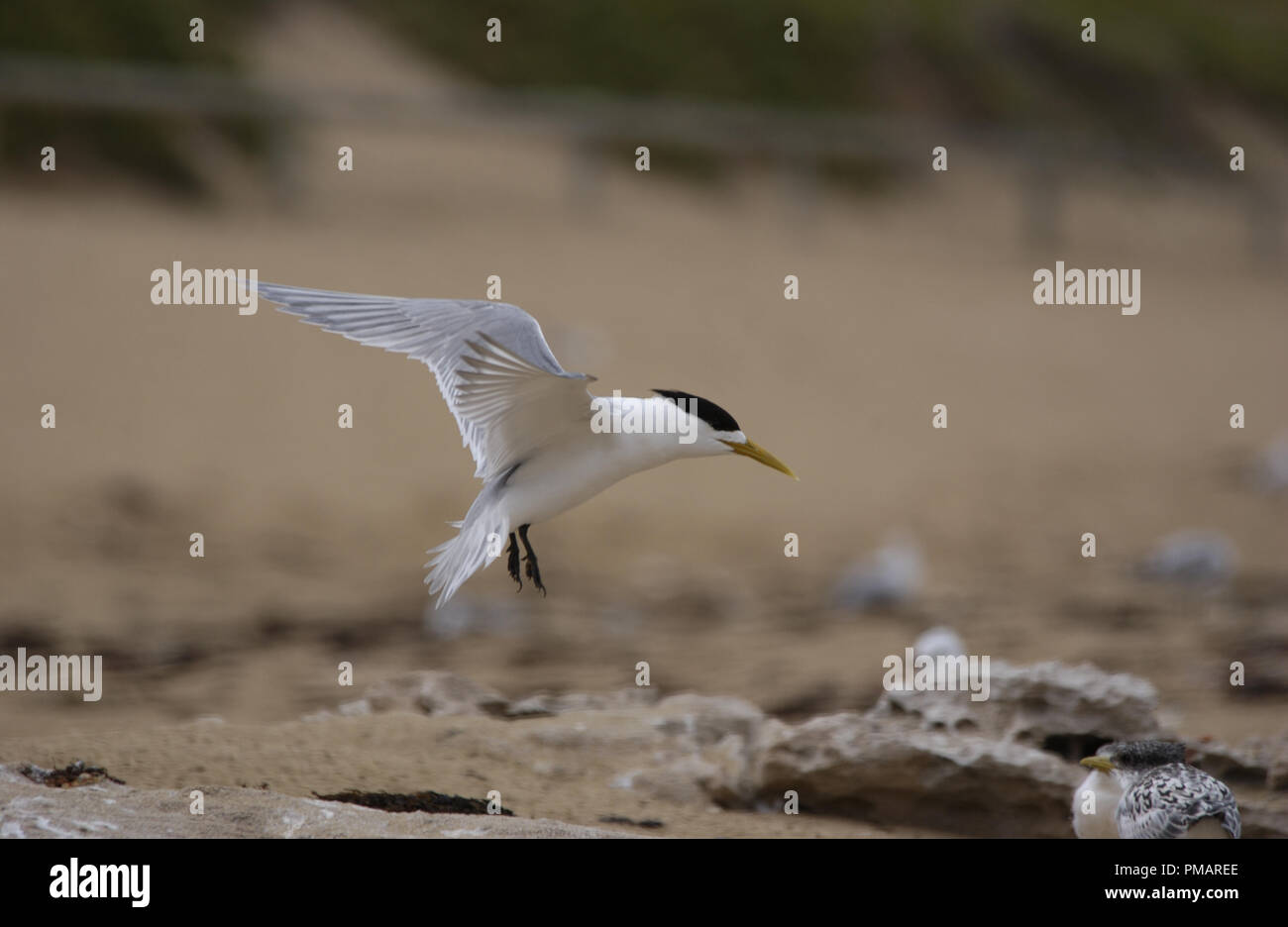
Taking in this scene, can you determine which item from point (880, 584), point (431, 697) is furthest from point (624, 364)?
point (431, 697)

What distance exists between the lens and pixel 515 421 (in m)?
4.19

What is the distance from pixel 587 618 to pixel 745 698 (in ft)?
5.93

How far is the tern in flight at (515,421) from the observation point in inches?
161

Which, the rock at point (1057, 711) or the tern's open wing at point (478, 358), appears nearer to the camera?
the tern's open wing at point (478, 358)

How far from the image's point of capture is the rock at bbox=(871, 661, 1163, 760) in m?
4.90

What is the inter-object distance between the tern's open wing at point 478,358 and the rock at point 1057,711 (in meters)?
1.75

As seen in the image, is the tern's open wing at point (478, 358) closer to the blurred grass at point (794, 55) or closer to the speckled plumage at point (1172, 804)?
the speckled plumage at point (1172, 804)

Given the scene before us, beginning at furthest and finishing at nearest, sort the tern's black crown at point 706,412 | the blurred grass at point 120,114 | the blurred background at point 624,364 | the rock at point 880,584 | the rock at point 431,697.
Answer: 1. the blurred grass at point 120,114
2. the rock at point 880,584
3. the blurred background at point 624,364
4. the rock at point 431,697
5. the tern's black crown at point 706,412

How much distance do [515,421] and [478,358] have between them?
228mm

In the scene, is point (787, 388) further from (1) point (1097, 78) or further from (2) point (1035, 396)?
(1) point (1097, 78)

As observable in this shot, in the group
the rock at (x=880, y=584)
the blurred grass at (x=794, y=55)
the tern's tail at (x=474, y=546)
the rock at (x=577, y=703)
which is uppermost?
the blurred grass at (x=794, y=55)

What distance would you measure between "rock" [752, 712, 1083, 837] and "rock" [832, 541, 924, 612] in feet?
13.3

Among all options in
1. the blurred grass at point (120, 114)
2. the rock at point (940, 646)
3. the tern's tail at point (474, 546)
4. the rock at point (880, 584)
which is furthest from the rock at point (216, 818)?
the blurred grass at point (120, 114)

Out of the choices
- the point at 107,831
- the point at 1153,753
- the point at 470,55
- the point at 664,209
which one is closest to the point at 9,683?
the point at 107,831
